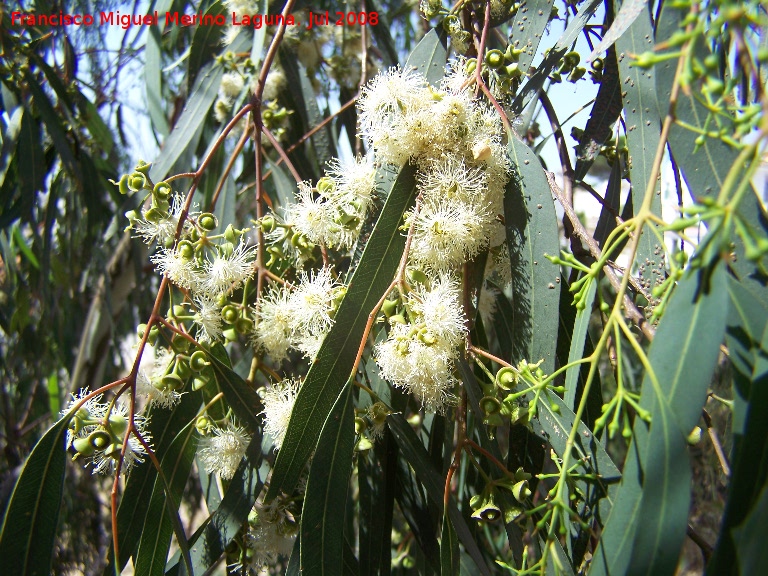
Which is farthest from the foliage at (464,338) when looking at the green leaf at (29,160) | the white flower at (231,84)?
the green leaf at (29,160)

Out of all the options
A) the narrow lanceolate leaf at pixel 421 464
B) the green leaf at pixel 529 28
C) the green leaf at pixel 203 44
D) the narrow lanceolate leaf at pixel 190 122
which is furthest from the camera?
the green leaf at pixel 203 44

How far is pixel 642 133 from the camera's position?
39.0 inches

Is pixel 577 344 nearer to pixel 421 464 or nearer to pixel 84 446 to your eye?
pixel 421 464

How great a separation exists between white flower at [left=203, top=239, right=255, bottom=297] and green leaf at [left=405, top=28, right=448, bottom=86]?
1.53ft

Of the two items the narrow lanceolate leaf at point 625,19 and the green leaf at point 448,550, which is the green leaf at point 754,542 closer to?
the green leaf at point 448,550

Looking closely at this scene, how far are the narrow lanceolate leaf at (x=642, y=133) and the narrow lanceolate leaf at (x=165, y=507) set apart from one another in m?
0.79

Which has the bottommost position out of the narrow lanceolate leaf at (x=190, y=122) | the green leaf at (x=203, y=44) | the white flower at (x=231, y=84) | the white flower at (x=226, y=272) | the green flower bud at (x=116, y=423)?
the green flower bud at (x=116, y=423)

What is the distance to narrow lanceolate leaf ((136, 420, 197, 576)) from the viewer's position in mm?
1024

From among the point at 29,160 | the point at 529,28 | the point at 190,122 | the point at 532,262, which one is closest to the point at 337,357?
the point at 532,262

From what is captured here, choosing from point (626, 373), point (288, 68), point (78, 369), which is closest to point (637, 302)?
point (626, 373)

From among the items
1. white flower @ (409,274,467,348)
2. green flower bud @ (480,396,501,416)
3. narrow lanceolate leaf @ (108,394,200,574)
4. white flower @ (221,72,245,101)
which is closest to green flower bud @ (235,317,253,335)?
narrow lanceolate leaf @ (108,394,200,574)

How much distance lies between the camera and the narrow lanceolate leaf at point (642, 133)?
0.95 metres

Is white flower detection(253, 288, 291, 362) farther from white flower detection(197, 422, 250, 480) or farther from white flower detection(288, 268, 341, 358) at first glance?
white flower detection(197, 422, 250, 480)

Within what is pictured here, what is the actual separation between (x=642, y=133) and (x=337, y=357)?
0.58m
